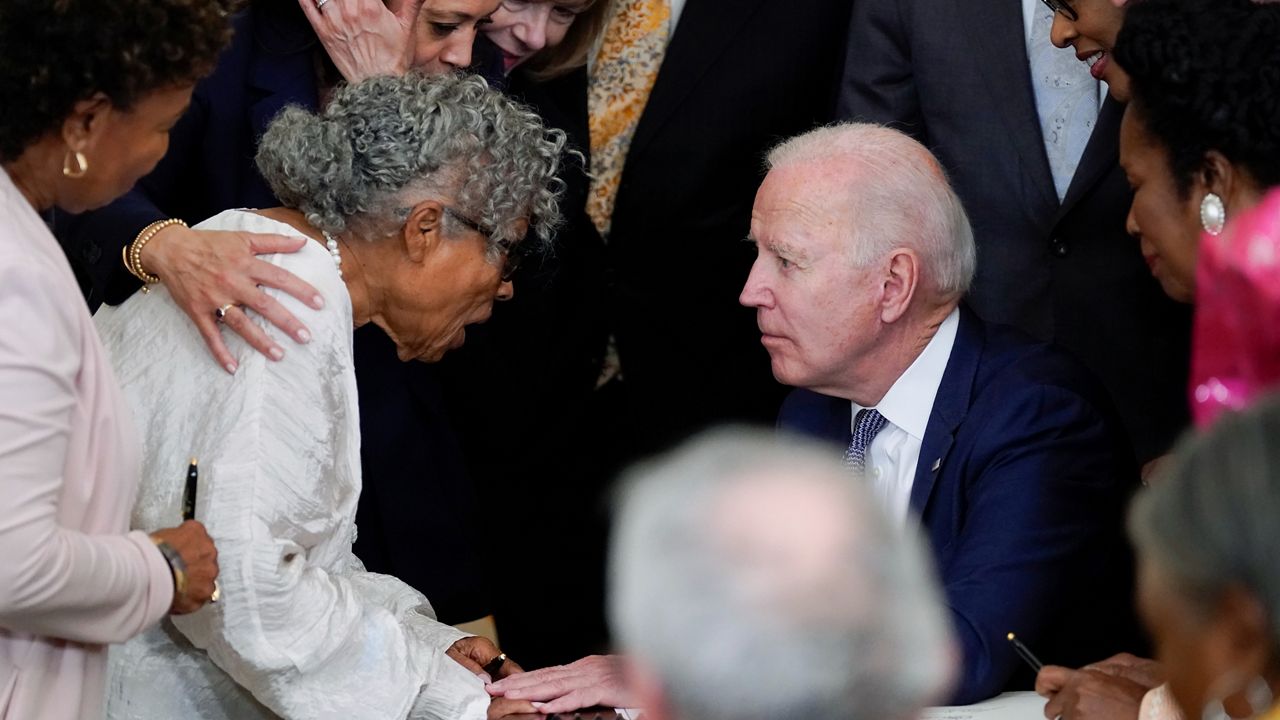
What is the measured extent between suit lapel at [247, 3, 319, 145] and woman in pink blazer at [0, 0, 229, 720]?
1050mm

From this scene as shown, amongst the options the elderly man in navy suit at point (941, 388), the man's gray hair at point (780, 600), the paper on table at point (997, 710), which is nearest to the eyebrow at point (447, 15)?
the elderly man in navy suit at point (941, 388)

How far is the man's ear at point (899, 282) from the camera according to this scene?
10.2 feet

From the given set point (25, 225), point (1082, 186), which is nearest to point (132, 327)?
point (25, 225)

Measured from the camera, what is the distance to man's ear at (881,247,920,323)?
10.2 feet

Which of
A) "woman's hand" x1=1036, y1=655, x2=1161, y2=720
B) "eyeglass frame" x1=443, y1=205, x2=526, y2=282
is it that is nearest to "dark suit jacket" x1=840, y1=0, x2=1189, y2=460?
"woman's hand" x1=1036, y1=655, x2=1161, y2=720

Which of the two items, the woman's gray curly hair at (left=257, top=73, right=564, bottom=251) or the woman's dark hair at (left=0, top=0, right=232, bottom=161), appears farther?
the woman's gray curly hair at (left=257, top=73, right=564, bottom=251)

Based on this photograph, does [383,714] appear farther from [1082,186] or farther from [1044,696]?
[1082,186]

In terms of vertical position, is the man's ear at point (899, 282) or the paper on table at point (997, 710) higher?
the man's ear at point (899, 282)

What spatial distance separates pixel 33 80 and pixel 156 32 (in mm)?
175

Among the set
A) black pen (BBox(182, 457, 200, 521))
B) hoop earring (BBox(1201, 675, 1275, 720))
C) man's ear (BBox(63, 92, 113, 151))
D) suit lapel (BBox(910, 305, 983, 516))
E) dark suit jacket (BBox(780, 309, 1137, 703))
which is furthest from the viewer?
suit lapel (BBox(910, 305, 983, 516))

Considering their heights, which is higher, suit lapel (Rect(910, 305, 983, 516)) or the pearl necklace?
the pearl necklace

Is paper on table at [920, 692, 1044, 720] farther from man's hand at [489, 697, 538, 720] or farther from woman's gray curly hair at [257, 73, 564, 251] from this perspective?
woman's gray curly hair at [257, 73, 564, 251]

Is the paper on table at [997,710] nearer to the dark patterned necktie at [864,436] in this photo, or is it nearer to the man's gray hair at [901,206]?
the dark patterned necktie at [864,436]

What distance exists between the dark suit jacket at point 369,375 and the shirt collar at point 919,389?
969mm
